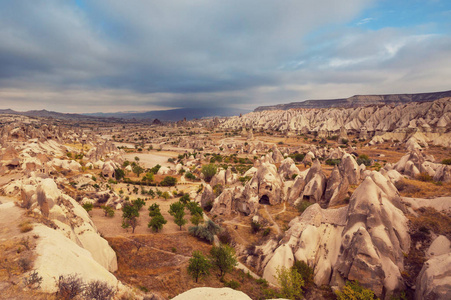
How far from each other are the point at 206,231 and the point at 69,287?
68.9 feet

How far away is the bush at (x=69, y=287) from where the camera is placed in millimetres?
9523

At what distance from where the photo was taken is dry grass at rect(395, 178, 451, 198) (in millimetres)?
25645

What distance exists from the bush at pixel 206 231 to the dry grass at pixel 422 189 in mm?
25461

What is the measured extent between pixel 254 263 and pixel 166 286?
9.96m

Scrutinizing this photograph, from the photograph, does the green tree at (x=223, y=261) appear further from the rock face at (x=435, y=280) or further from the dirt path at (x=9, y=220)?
the dirt path at (x=9, y=220)

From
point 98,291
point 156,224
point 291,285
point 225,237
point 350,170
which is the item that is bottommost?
point 225,237

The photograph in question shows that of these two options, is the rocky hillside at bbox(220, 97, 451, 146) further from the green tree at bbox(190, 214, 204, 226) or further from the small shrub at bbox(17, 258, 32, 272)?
the small shrub at bbox(17, 258, 32, 272)

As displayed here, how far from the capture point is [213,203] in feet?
124

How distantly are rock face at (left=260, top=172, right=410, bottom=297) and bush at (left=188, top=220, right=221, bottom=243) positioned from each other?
8.33 metres

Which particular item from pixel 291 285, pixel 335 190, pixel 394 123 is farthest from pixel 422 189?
pixel 394 123

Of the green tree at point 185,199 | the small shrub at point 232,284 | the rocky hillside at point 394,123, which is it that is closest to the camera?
the small shrub at point 232,284

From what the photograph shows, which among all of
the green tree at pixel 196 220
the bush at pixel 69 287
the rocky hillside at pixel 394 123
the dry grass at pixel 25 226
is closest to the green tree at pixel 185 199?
the green tree at pixel 196 220

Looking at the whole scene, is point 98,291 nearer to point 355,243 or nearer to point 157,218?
point 355,243

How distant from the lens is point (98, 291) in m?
10.2
